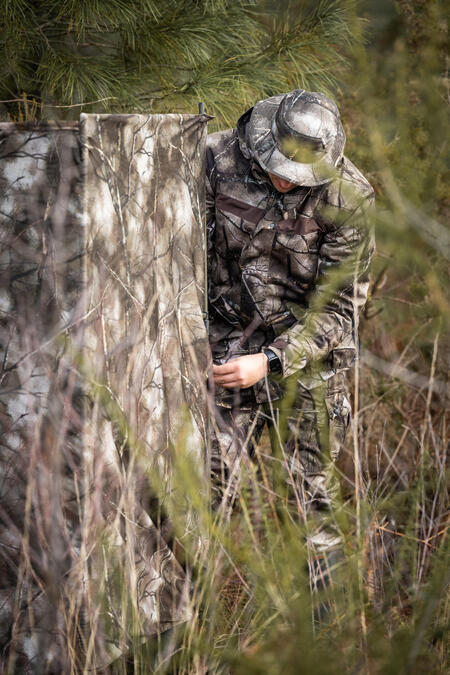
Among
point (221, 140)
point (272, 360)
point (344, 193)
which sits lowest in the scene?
point (272, 360)

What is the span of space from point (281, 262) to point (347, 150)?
1516 mm

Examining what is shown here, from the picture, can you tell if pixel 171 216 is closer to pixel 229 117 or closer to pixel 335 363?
pixel 335 363

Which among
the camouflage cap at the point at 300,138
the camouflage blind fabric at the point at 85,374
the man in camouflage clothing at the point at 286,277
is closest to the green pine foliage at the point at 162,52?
the camouflage cap at the point at 300,138

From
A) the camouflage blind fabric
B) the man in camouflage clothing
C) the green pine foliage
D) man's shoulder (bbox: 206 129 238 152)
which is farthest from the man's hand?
the green pine foliage

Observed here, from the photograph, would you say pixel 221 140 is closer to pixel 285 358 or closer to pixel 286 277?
pixel 286 277

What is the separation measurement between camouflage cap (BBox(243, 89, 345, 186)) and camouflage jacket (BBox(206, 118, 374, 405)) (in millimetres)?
111

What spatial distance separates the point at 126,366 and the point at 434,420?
245 cm

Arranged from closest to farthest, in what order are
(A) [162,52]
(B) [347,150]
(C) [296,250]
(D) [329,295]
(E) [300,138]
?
(E) [300,138] → (D) [329,295] → (C) [296,250] → (A) [162,52] → (B) [347,150]

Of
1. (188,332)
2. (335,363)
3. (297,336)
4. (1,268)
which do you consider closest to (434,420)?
(335,363)

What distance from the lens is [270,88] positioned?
3.13 meters

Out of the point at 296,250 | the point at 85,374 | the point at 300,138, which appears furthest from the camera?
the point at 296,250

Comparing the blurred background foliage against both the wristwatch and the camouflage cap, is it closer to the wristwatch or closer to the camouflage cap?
the camouflage cap

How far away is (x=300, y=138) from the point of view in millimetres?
2229

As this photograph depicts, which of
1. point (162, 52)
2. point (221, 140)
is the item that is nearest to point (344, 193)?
point (221, 140)
